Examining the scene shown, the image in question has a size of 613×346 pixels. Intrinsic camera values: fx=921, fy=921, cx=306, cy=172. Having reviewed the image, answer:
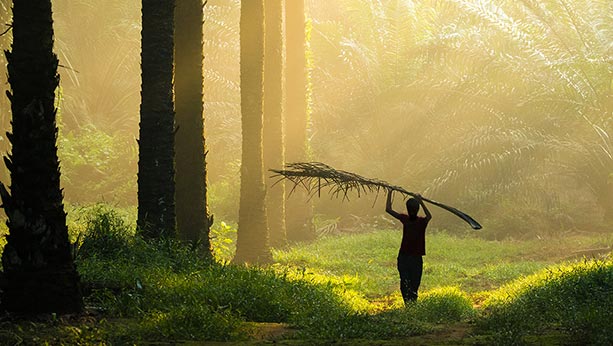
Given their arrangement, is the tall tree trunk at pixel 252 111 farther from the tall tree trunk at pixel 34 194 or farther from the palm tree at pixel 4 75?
the palm tree at pixel 4 75

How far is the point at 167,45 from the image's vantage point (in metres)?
13.4

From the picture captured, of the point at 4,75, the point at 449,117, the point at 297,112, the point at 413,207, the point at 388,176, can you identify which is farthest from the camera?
the point at 388,176

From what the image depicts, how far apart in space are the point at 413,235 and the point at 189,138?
4268mm

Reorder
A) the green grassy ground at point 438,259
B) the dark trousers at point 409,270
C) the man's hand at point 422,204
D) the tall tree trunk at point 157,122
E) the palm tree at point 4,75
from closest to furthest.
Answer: the man's hand at point 422,204 < the dark trousers at point 409,270 < the tall tree trunk at point 157,122 < the green grassy ground at point 438,259 < the palm tree at point 4,75

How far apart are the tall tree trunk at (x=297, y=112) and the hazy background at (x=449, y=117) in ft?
3.28

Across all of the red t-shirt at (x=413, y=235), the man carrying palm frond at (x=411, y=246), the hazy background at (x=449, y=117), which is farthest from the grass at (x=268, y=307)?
the hazy background at (x=449, y=117)

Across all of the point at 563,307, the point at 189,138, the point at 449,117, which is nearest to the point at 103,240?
the point at 189,138

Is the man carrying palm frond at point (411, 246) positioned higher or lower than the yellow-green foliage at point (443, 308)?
higher

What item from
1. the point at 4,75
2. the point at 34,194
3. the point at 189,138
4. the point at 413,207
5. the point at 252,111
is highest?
the point at 4,75

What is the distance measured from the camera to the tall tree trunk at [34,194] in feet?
30.7

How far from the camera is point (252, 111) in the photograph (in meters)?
17.7

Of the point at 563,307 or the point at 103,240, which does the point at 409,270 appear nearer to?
the point at 563,307

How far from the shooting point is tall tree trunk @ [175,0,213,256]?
14.9m

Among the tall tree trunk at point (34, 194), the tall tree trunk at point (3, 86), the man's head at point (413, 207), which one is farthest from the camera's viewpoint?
the tall tree trunk at point (3, 86)
